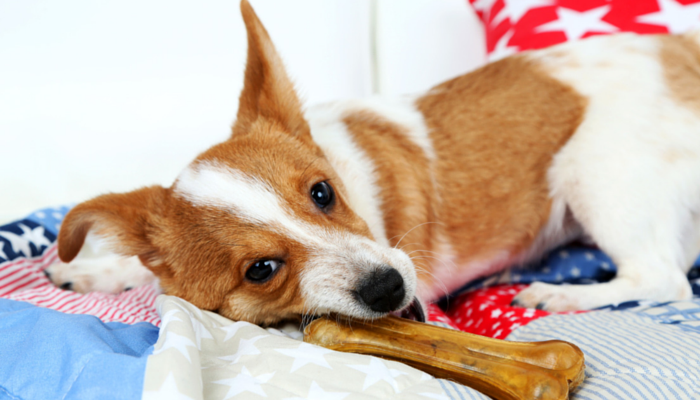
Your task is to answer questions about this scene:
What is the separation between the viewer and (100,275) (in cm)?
200

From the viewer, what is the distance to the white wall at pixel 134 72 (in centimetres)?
279

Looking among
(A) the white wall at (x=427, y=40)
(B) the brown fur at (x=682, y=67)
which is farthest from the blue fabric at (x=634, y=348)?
(A) the white wall at (x=427, y=40)

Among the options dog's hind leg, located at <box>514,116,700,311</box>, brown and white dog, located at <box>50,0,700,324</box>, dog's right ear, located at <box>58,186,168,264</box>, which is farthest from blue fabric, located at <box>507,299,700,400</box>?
dog's right ear, located at <box>58,186,168,264</box>

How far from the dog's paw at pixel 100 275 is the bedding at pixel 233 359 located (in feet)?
1.14

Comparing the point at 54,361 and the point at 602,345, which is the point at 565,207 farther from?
the point at 54,361

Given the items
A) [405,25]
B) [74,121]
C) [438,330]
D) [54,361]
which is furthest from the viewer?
[405,25]

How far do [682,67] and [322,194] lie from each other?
6.19 feet

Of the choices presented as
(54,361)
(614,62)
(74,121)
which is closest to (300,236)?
(54,361)

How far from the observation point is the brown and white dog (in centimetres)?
144

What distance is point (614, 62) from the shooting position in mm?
2227

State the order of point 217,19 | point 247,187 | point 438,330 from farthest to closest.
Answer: point 217,19
point 247,187
point 438,330

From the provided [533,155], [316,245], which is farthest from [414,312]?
[533,155]

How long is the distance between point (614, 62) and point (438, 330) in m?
1.77

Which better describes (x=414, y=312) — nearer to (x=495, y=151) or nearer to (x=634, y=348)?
(x=634, y=348)
